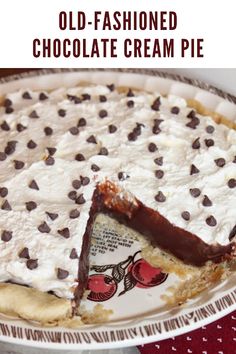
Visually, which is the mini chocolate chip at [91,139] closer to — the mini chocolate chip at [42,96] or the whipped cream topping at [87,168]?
the whipped cream topping at [87,168]

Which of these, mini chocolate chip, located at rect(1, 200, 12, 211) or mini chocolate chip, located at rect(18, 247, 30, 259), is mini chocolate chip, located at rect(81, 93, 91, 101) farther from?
mini chocolate chip, located at rect(18, 247, 30, 259)

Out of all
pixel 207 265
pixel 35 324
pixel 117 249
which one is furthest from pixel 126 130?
pixel 35 324

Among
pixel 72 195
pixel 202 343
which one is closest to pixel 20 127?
pixel 72 195

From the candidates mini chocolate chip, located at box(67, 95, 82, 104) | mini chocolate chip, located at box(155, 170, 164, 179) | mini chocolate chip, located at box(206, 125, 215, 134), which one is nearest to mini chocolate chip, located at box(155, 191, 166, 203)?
mini chocolate chip, located at box(155, 170, 164, 179)

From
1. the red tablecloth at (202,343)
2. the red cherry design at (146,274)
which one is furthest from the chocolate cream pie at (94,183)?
the red tablecloth at (202,343)

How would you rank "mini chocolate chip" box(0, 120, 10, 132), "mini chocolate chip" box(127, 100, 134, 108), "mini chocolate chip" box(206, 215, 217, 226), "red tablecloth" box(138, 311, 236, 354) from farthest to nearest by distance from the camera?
"mini chocolate chip" box(127, 100, 134, 108), "mini chocolate chip" box(0, 120, 10, 132), "mini chocolate chip" box(206, 215, 217, 226), "red tablecloth" box(138, 311, 236, 354)

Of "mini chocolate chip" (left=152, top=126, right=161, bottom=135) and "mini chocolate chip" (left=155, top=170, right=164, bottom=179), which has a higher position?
"mini chocolate chip" (left=152, top=126, right=161, bottom=135)

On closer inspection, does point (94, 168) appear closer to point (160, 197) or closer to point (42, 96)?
point (160, 197)

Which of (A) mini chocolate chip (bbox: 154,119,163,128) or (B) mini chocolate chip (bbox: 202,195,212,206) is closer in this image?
(B) mini chocolate chip (bbox: 202,195,212,206)

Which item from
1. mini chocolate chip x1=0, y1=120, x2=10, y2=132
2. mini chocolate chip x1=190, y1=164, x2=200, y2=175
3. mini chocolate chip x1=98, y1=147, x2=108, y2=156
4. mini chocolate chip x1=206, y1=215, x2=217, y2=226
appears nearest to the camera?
mini chocolate chip x1=206, y1=215, x2=217, y2=226
